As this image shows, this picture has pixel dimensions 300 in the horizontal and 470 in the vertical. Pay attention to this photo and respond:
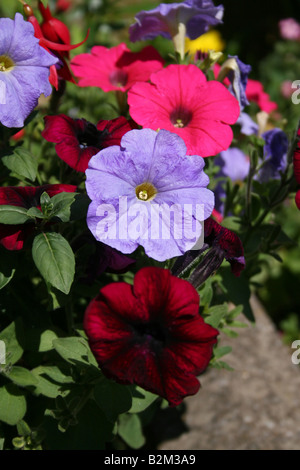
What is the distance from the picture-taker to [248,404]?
6.41 ft

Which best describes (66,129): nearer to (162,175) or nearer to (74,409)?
(162,175)

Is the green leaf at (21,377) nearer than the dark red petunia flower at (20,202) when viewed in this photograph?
No

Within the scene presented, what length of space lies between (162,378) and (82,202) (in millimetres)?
372

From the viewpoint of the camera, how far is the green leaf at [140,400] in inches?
50.1

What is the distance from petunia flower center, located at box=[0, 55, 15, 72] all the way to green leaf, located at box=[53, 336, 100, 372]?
1.92ft

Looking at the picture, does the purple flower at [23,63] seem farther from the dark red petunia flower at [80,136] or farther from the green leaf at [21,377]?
the green leaf at [21,377]

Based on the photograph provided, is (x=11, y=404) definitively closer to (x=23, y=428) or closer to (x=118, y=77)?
(x=23, y=428)

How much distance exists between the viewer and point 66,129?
1.19 meters

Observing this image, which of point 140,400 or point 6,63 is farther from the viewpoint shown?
point 140,400

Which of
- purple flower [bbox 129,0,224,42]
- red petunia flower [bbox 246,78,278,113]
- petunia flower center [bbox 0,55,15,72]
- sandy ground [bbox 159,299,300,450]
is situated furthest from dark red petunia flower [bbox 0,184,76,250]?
sandy ground [bbox 159,299,300,450]

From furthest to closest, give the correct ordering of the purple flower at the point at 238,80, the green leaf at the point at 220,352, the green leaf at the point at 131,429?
1. the green leaf at the point at 131,429
2. the green leaf at the point at 220,352
3. the purple flower at the point at 238,80

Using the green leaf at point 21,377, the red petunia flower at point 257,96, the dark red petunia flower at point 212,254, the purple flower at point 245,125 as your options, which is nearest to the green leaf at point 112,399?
the green leaf at point 21,377

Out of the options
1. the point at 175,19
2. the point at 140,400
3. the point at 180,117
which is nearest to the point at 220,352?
the point at 140,400

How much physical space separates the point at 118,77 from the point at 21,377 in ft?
2.71
